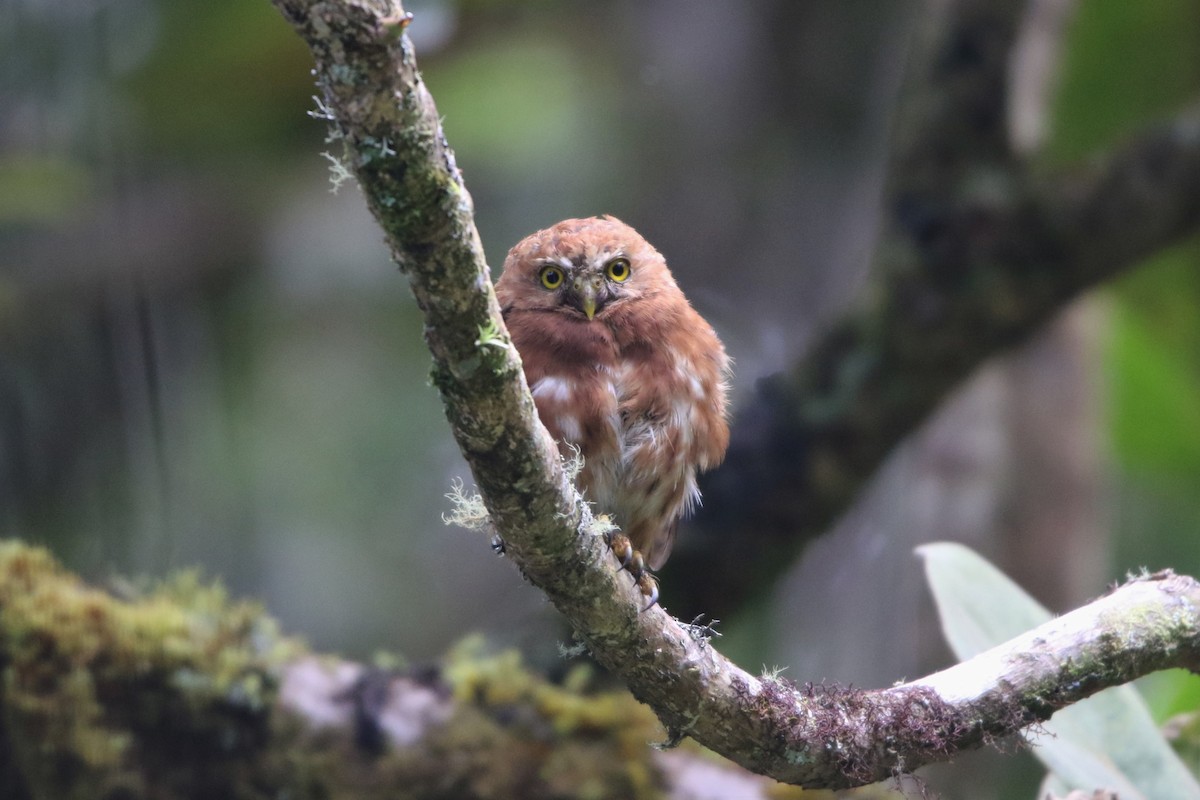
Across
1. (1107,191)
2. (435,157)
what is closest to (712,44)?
(1107,191)

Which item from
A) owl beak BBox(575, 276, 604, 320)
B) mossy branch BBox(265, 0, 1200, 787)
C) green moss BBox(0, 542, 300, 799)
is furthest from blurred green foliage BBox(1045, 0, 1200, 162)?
green moss BBox(0, 542, 300, 799)

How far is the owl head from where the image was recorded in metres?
3.17

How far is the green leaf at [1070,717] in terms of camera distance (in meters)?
2.90

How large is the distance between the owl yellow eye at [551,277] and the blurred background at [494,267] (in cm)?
184

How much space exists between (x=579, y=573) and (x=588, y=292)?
48.8 inches

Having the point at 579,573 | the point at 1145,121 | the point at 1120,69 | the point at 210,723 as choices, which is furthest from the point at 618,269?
the point at 1120,69

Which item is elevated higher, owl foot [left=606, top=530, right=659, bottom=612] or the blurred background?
the blurred background

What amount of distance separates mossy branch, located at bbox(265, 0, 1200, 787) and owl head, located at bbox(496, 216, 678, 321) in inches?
45.8

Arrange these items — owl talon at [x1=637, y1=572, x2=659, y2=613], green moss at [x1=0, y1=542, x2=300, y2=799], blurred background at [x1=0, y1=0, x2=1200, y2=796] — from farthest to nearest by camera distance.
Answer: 1. blurred background at [x1=0, y1=0, x2=1200, y2=796]
2. green moss at [x1=0, y1=542, x2=300, y2=799]
3. owl talon at [x1=637, y1=572, x2=659, y2=613]

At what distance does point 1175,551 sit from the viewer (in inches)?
337

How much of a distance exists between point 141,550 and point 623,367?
104 inches

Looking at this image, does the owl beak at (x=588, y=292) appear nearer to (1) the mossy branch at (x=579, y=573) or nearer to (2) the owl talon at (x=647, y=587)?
(2) the owl talon at (x=647, y=587)

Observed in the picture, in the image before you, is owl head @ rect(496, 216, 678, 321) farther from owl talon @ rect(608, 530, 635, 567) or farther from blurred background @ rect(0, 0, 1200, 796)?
blurred background @ rect(0, 0, 1200, 796)

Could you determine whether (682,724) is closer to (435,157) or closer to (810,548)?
(435,157)
